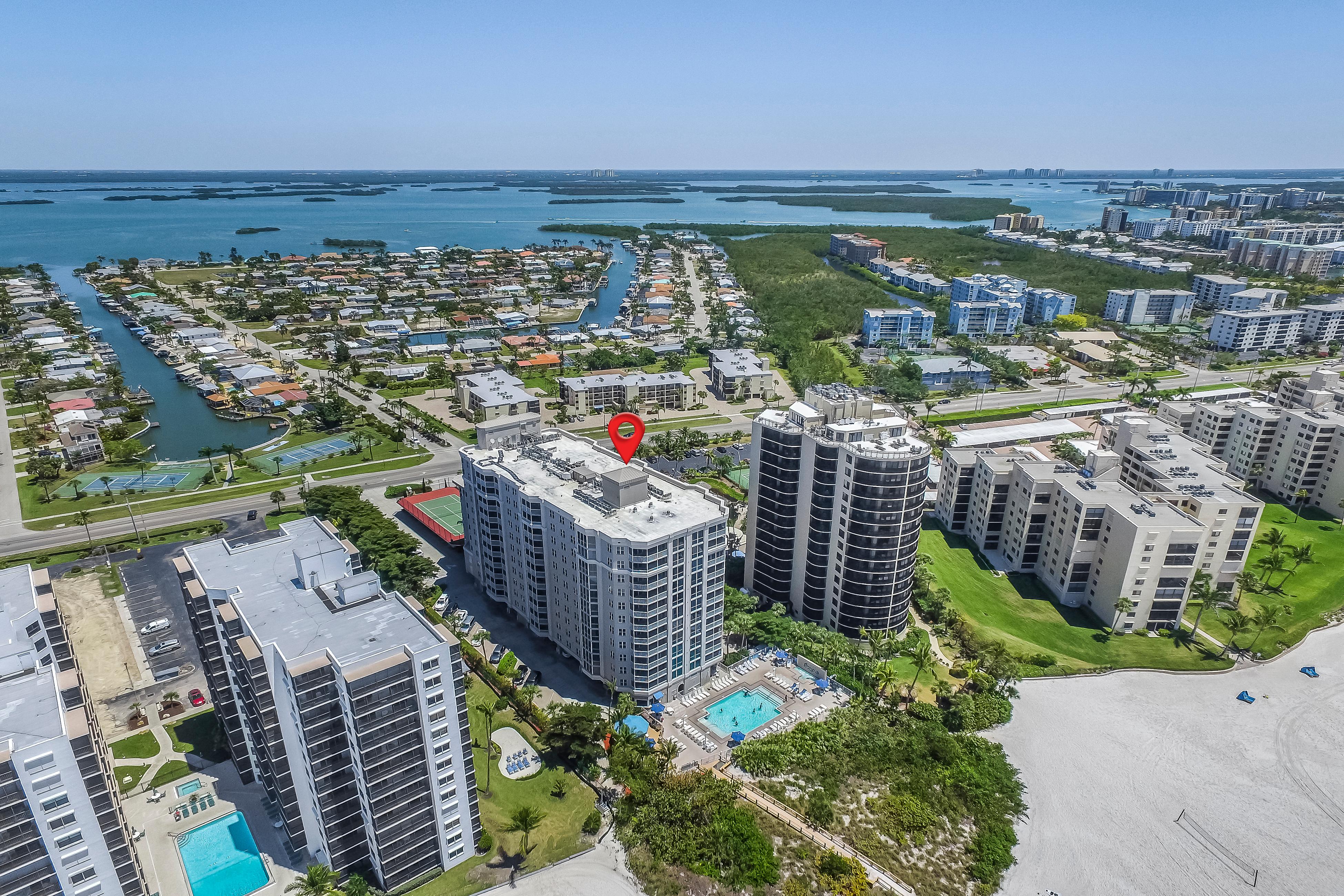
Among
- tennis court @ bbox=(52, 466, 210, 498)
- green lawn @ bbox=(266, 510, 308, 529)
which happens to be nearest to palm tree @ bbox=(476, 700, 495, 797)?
green lawn @ bbox=(266, 510, 308, 529)

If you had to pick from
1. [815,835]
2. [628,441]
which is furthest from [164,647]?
[815,835]

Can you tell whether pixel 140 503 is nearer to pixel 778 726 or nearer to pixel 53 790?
pixel 53 790

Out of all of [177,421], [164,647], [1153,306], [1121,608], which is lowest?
[177,421]

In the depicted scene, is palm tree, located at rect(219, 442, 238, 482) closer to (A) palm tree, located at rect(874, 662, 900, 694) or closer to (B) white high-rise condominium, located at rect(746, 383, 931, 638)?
(B) white high-rise condominium, located at rect(746, 383, 931, 638)

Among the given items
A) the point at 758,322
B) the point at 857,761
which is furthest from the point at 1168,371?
the point at 857,761

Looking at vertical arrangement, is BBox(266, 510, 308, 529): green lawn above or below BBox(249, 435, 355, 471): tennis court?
below

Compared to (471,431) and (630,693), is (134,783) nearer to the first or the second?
(630,693)

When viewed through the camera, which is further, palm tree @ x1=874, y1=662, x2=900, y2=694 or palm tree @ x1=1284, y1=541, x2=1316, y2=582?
palm tree @ x1=1284, y1=541, x2=1316, y2=582
